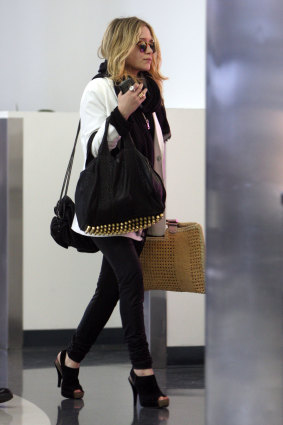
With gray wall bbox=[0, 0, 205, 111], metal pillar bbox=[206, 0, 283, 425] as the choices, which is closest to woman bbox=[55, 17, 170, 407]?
metal pillar bbox=[206, 0, 283, 425]

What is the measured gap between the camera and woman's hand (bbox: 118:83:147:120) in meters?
3.49

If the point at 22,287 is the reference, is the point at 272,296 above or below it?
above

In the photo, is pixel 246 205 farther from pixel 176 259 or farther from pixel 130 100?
pixel 176 259

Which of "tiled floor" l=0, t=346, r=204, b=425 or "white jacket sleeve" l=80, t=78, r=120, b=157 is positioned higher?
"white jacket sleeve" l=80, t=78, r=120, b=157

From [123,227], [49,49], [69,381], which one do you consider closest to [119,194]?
[123,227]

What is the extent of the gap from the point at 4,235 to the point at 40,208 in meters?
0.27

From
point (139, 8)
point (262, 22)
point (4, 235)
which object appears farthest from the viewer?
point (139, 8)

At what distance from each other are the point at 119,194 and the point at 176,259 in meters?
0.61

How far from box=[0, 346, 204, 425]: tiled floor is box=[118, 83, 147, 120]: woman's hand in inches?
45.1

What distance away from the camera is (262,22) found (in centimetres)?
173

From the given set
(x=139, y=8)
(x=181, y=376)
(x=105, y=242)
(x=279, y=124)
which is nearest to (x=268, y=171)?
(x=279, y=124)

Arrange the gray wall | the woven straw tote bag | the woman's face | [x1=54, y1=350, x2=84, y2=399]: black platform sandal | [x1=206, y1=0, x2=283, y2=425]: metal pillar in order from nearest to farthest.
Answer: [x1=206, y1=0, x2=283, y2=425]: metal pillar
the woman's face
[x1=54, y1=350, x2=84, y2=399]: black platform sandal
the woven straw tote bag
the gray wall

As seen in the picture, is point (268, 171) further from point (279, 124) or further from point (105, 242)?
point (105, 242)

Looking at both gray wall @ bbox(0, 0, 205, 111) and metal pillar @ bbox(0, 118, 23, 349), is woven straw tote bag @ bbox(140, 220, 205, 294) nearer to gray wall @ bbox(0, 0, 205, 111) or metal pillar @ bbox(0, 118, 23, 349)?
metal pillar @ bbox(0, 118, 23, 349)
